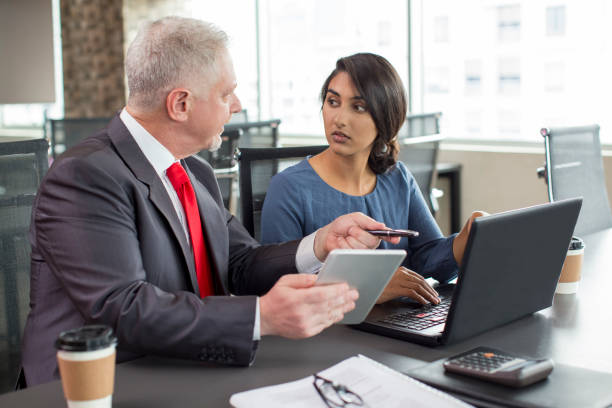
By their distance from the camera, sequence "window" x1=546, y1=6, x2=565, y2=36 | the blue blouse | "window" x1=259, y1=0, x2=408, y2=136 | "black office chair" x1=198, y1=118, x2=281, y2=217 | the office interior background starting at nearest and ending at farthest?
the blue blouse < "black office chair" x1=198, y1=118, x2=281, y2=217 < the office interior background < "window" x1=546, y1=6, x2=565, y2=36 < "window" x1=259, y1=0, x2=408, y2=136

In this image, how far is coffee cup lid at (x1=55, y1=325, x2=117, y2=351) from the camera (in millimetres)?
805

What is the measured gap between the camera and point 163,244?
1.28 meters

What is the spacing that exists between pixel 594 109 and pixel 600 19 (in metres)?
0.53

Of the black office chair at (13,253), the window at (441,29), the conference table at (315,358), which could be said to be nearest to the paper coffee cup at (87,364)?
the conference table at (315,358)

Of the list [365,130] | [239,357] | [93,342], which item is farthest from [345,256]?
[365,130]

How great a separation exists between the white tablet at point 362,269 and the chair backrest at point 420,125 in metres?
2.34

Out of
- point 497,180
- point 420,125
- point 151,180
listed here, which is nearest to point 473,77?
point 497,180

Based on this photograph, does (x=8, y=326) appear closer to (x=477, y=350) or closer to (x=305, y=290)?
(x=305, y=290)

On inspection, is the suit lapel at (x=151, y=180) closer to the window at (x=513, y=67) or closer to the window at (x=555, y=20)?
the window at (x=513, y=67)

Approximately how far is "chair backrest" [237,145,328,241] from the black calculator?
98 centimetres

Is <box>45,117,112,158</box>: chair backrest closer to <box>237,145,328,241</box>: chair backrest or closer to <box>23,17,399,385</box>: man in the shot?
<box>237,145,328,241</box>: chair backrest

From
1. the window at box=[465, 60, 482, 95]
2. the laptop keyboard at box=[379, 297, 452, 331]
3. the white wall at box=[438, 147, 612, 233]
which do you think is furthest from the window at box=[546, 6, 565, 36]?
the laptop keyboard at box=[379, 297, 452, 331]

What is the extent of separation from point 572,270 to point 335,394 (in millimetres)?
778

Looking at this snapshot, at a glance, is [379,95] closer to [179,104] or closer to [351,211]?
[351,211]
